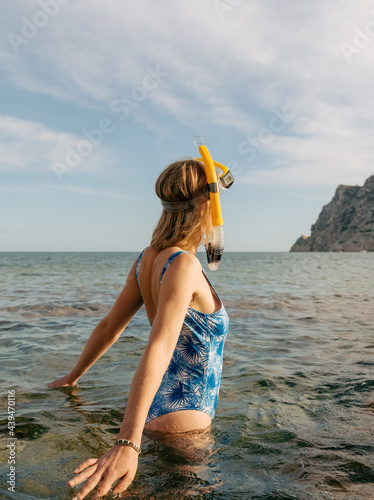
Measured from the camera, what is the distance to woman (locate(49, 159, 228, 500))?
2.14 metres

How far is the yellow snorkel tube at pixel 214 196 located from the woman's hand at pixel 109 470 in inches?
54.6

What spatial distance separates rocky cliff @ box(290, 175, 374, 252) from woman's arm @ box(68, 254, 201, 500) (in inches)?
5571

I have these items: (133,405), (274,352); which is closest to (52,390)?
(133,405)

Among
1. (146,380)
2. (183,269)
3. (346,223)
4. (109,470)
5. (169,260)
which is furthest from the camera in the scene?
(346,223)

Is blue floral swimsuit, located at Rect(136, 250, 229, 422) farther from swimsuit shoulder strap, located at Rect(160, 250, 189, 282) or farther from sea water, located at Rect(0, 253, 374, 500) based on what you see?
swimsuit shoulder strap, located at Rect(160, 250, 189, 282)

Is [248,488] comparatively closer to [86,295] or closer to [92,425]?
[92,425]

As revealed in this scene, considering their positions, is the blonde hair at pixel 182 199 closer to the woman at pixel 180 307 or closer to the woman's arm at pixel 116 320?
the woman at pixel 180 307

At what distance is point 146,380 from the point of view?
6.52 ft

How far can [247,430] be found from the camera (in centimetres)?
327

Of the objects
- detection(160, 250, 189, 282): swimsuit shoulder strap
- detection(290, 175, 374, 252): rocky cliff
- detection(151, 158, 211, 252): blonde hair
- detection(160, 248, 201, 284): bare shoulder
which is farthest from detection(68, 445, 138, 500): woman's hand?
detection(290, 175, 374, 252): rocky cliff

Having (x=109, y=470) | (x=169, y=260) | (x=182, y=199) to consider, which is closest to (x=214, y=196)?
(x=182, y=199)

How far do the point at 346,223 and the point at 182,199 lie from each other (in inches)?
5979

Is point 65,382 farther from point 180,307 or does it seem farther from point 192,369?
point 180,307

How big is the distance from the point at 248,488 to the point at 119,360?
344 cm
